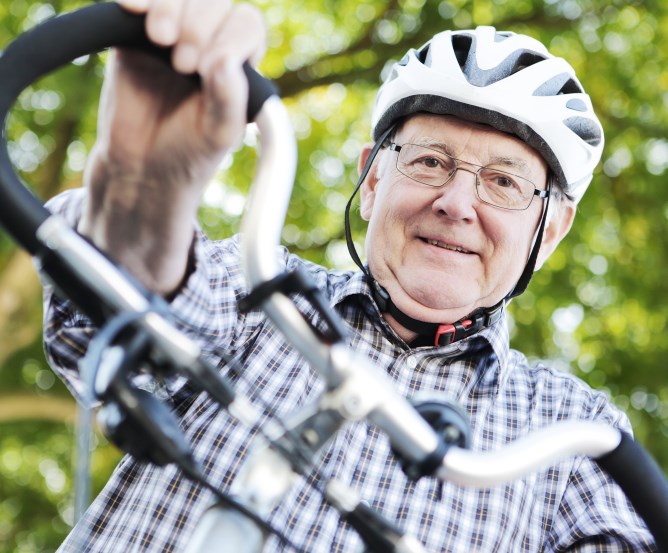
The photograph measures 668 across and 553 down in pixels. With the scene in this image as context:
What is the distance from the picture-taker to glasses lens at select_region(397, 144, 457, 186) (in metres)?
2.42

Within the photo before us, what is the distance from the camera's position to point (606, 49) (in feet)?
27.2

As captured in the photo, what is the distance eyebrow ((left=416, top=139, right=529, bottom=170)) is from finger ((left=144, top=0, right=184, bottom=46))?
1.49 m

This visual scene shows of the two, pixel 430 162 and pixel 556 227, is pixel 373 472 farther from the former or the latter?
pixel 556 227

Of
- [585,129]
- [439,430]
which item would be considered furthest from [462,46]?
[439,430]

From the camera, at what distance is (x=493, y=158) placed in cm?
240

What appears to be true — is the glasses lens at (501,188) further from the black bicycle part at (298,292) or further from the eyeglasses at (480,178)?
the black bicycle part at (298,292)

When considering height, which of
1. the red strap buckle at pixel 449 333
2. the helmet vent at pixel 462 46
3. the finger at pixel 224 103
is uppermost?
the finger at pixel 224 103

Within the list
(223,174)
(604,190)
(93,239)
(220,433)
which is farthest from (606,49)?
(93,239)

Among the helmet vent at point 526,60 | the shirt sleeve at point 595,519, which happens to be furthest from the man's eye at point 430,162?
the shirt sleeve at point 595,519

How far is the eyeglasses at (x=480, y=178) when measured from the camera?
2385 millimetres

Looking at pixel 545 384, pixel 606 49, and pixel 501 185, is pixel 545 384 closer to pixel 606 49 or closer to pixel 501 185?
pixel 501 185

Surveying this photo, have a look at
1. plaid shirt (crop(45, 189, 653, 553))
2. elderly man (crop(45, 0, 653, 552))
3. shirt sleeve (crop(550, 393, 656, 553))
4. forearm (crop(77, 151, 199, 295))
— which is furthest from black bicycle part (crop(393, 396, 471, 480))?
shirt sleeve (crop(550, 393, 656, 553))

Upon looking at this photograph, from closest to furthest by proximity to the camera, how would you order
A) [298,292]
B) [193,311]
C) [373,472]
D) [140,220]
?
1. [298,292]
2. [140,220]
3. [193,311]
4. [373,472]

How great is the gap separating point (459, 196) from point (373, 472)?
31.2 inches
